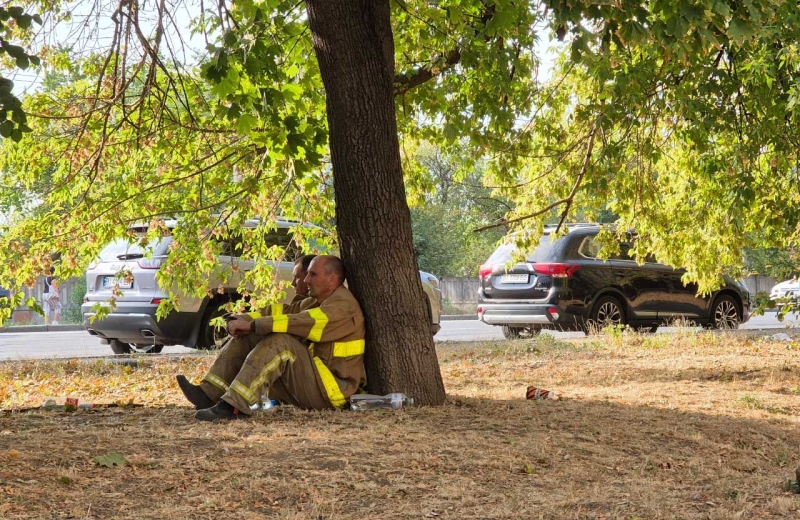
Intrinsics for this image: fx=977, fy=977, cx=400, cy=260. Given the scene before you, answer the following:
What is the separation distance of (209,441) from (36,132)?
4.89 metres

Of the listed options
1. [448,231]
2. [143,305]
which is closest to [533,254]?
[143,305]

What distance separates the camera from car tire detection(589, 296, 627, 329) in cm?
1536

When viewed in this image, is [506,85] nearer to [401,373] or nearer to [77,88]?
[401,373]

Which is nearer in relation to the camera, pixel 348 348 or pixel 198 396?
pixel 198 396

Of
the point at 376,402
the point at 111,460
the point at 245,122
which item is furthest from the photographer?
the point at 245,122

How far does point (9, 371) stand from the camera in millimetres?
10539

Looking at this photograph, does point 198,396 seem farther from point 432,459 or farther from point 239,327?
point 432,459

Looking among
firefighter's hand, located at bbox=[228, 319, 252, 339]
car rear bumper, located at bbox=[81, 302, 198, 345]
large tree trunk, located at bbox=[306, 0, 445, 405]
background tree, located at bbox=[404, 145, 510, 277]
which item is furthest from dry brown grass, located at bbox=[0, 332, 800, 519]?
background tree, located at bbox=[404, 145, 510, 277]

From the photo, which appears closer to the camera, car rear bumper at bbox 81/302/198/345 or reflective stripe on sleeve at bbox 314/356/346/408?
reflective stripe on sleeve at bbox 314/356/346/408

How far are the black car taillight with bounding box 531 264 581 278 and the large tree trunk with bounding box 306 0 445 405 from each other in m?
8.24

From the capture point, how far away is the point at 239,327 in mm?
6305

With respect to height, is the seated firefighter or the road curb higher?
the seated firefighter

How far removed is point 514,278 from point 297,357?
905cm

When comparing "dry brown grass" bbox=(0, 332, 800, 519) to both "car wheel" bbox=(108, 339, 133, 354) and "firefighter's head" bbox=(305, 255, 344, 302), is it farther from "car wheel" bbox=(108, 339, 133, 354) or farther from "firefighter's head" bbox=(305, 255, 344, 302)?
"car wheel" bbox=(108, 339, 133, 354)
